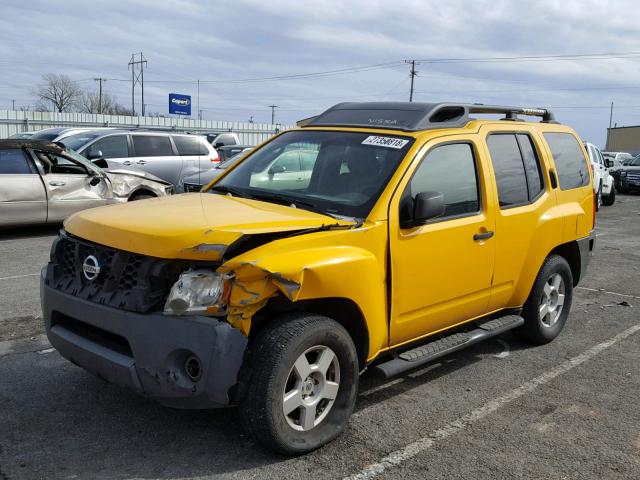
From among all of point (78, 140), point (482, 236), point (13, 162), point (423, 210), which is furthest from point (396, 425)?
point (78, 140)

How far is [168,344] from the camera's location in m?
3.13

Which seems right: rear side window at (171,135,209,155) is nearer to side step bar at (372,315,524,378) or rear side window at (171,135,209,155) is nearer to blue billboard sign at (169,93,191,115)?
side step bar at (372,315,524,378)

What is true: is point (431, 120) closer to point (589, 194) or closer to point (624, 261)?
point (589, 194)

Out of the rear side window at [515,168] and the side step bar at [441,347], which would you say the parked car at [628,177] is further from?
the side step bar at [441,347]

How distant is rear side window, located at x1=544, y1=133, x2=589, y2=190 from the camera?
18.2ft

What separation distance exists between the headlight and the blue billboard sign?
55.1 m

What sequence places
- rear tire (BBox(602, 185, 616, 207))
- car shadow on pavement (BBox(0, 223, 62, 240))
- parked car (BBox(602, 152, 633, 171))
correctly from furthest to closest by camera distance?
parked car (BBox(602, 152, 633, 171)) < rear tire (BBox(602, 185, 616, 207)) < car shadow on pavement (BBox(0, 223, 62, 240))

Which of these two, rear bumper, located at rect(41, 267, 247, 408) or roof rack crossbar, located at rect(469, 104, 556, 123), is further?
roof rack crossbar, located at rect(469, 104, 556, 123)

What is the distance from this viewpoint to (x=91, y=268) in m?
3.50

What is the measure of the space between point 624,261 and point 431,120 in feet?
22.7

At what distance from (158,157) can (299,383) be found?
11.8 metres

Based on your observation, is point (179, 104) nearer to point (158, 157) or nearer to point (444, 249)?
point (158, 157)

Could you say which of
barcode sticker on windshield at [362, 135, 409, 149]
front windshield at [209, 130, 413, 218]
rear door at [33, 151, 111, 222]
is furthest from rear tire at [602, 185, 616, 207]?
barcode sticker on windshield at [362, 135, 409, 149]

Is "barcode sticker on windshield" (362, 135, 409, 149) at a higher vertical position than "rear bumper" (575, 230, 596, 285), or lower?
higher
